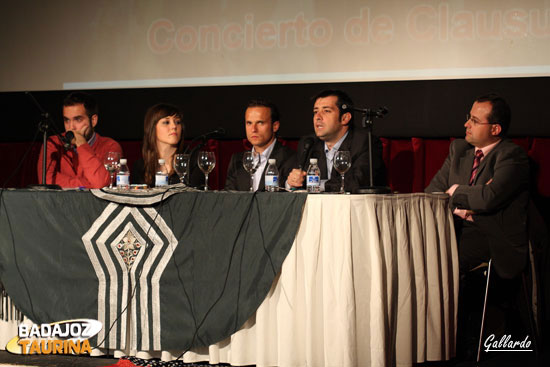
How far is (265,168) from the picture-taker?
3.85m

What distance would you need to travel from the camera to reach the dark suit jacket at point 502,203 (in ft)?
10.3

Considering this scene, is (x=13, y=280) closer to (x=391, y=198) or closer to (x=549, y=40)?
(x=391, y=198)

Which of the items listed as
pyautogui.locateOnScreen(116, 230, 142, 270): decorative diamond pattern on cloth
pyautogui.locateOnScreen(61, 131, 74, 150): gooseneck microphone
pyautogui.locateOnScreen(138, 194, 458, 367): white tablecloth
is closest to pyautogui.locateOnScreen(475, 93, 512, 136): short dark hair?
pyautogui.locateOnScreen(138, 194, 458, 367): white tablecloth

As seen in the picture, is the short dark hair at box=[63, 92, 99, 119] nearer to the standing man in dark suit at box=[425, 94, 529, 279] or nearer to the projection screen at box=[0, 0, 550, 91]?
the projection screen at box=[0, 0, 550, 91]

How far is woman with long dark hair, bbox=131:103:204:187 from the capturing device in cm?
379

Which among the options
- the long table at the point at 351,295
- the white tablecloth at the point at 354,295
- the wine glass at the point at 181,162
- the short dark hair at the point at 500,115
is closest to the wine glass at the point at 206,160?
the wine glass at the point at 181,162

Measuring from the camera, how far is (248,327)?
271 centimetres

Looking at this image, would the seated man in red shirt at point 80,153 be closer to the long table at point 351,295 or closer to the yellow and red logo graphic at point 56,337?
the yellow and red logo graphic at point 56,337

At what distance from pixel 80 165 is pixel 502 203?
8.77 feet

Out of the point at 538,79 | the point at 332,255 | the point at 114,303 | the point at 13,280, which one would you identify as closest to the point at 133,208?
the point at 114,303

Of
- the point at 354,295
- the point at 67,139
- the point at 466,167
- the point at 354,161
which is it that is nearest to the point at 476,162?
the point at 466,167

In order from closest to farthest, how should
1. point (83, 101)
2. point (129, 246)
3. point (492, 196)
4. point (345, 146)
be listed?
1. point (129, 246)
2. point (492, 196)
3. point (345, 146)
4. point (83, 101)

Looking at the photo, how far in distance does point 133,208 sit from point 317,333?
1052 millimetres

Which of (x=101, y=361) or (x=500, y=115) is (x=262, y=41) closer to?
(x=500, y=115)
